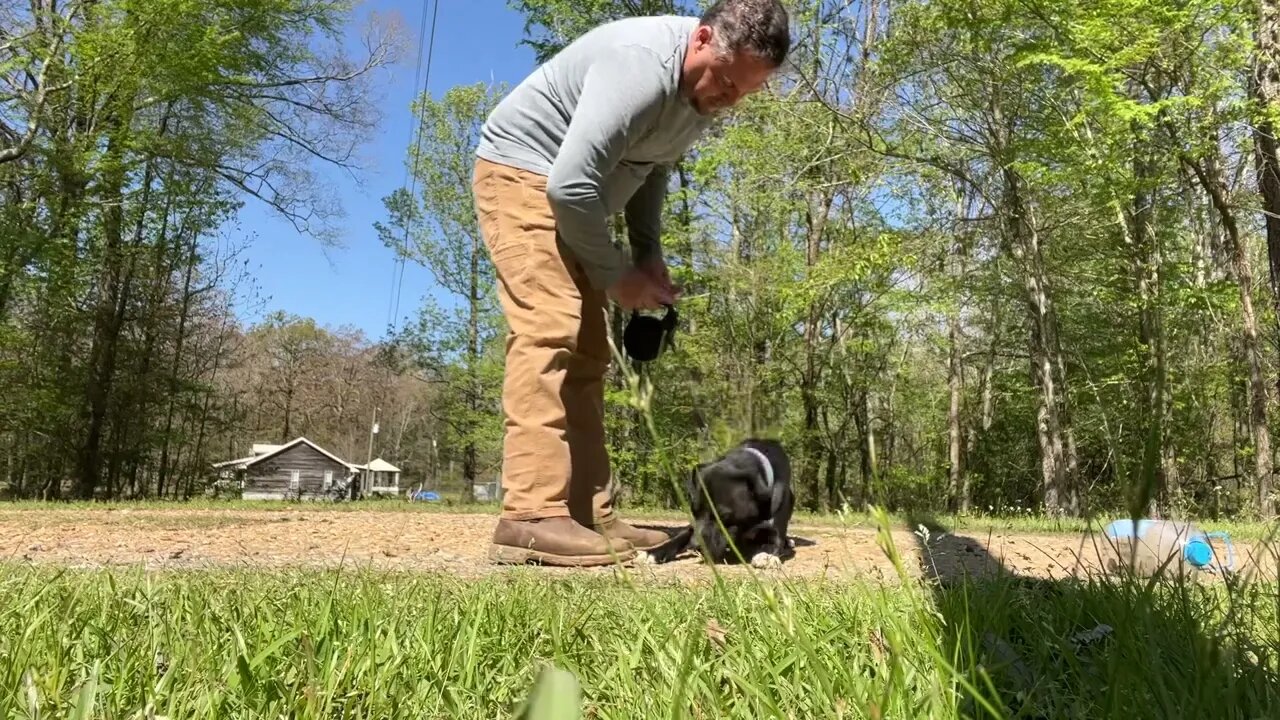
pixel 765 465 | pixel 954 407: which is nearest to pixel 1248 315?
pixel 954 407

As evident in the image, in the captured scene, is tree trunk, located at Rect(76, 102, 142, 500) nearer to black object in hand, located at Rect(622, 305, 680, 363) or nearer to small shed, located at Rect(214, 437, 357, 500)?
small shed, located at Rect(214, 437, 357, 500)

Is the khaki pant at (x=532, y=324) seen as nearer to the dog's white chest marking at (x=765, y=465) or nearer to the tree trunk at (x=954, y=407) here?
the dog's white chest marking at (x=765, y=465)

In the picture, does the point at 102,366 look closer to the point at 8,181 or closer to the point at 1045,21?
the point at 8,181

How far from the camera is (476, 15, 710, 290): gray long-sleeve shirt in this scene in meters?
2.71

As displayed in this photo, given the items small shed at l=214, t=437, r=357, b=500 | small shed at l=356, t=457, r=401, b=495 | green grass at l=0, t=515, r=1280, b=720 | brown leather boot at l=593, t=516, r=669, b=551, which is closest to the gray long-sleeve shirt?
brown leather boot at l=593, t=516, r=669, b=551

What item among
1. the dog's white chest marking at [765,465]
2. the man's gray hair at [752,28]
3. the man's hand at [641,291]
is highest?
the man's gray hair at [752,28]

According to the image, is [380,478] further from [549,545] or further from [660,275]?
[549,545]

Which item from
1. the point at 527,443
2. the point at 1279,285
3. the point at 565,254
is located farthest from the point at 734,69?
the point at 1279,285

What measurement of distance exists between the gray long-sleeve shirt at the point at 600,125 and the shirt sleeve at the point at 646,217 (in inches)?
9.8

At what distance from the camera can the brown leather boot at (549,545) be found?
2.74 meters

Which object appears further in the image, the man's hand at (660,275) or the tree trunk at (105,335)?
the tree trunk at (105,335)

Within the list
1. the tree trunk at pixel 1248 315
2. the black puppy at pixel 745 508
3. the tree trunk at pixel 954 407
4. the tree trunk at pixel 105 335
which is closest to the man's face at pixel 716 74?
the black puppy at pixel 745 508

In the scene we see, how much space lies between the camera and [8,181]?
16141 millimetres

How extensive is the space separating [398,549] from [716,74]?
2.18m
